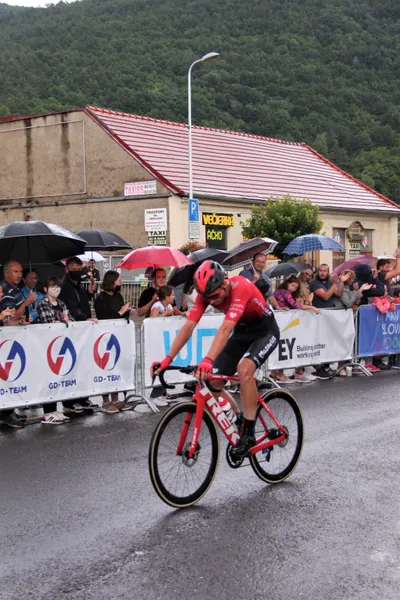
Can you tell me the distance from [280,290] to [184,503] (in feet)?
25.1

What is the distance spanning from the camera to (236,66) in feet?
246

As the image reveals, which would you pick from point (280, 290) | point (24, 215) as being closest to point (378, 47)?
point (24, 215)

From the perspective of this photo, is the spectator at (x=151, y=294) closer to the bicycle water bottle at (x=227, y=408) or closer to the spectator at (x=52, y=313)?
the spectator at (x=52, y=313)

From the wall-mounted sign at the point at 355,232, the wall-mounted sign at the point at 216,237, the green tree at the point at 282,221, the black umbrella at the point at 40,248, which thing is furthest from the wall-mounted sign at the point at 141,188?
the black umbrella at the point at 40,248

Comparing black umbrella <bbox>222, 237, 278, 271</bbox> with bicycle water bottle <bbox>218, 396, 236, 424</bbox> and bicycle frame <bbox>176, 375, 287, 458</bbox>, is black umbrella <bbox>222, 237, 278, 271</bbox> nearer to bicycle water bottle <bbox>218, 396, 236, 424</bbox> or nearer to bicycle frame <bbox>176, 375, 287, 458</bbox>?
bicycle frame <bbox>176, 375, 287, 458</bbox>

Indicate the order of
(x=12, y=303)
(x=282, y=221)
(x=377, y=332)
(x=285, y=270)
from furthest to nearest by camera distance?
(x=282, y=221), (x=285, y=270), (x=377, y=332), (x=12, y=303)

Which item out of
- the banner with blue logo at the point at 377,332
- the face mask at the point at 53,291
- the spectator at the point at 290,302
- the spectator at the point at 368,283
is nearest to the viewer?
the face mask at the point at 53,291

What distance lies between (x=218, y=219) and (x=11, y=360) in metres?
22.4

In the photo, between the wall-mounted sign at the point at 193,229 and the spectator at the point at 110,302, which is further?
the wall-mounted sign at the point at 193,229

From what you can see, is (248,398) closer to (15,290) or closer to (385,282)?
(15,290)

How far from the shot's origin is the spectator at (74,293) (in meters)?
10.8

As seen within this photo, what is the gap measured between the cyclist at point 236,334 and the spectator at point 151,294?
5056 millimetres

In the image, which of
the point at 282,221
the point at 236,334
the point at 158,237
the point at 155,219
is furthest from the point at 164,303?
the point at 282,221

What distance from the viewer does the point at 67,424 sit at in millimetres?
9375
